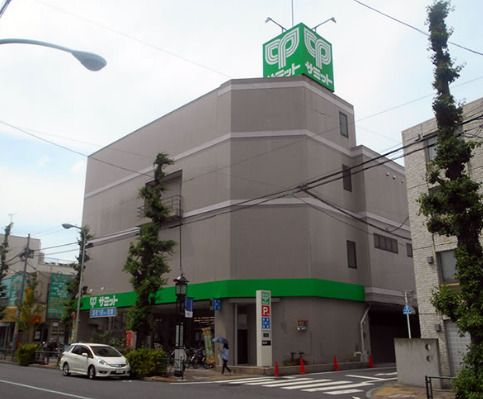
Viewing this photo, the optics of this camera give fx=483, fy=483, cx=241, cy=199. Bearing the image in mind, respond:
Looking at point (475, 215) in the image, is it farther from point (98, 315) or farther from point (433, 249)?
point (98, 315)

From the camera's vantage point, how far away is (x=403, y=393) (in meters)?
15.1

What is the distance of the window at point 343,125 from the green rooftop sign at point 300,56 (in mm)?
2590

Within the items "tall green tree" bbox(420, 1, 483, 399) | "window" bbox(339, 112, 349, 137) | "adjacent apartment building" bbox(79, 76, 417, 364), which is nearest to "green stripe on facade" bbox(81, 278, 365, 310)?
"adjacent apartment building" bbox(79, 76, 417, 364)

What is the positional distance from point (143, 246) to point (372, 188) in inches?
644

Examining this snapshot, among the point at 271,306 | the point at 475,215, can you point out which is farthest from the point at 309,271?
the point at 475,215

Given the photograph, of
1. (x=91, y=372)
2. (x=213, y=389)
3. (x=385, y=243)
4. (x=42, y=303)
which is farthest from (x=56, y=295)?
(x=213, y=389)

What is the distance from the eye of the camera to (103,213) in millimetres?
36781

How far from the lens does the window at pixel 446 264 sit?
59.1 ft

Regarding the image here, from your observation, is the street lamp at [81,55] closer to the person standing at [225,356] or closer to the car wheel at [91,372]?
the car wheel at [91,372]

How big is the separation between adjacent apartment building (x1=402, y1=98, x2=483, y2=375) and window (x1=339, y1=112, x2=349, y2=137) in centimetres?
1092

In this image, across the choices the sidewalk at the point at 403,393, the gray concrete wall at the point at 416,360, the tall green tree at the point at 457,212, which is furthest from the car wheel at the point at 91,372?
the tall green tree at the point at 457,212

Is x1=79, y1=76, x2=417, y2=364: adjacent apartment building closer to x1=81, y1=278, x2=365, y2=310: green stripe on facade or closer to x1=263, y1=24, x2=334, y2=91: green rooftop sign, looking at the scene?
x1=81, y1=278, x2=365, y2=310: green stripe on facade

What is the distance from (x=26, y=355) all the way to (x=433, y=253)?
78.9 feet

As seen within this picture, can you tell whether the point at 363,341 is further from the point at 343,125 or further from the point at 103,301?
the point at 103,301
